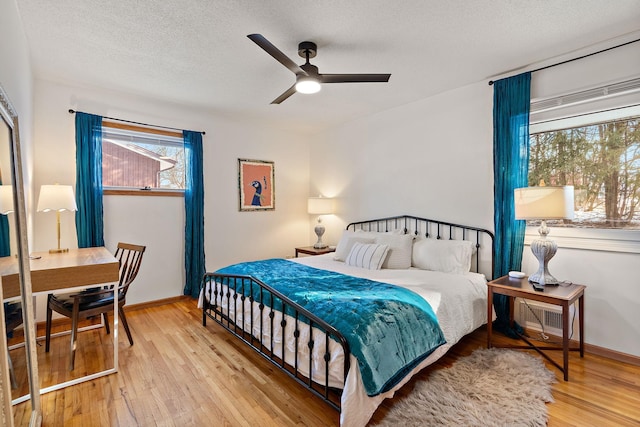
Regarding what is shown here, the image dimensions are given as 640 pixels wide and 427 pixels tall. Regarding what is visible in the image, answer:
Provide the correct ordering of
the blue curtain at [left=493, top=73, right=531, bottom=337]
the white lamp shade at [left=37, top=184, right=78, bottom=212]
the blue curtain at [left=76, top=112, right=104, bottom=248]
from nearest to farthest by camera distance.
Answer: the white lamp shade at [left=37, top=184, right=78, bottom=212], the blue curtain at [left=493, top=73, right=531, bottom=337], the blue curtain at [left=76, top=112, right=104, bottom=248]

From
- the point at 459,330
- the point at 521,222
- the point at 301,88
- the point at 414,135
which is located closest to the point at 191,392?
the point at 459,330

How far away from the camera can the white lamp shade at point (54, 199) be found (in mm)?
2777

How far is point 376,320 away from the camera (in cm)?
185

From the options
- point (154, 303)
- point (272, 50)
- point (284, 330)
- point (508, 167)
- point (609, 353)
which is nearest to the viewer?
point (272, 50)

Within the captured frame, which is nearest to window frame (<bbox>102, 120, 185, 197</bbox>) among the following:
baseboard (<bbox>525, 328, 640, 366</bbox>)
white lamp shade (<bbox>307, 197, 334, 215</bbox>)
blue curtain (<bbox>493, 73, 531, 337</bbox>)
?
white lamp shade (<bbox>307, 197, 334, 215</bbox>)

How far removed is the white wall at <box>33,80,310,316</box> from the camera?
10.7 feet

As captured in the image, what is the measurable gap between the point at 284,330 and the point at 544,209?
86.1 inches

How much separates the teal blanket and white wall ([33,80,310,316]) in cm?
217

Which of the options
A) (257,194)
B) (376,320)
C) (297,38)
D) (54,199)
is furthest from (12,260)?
(257,194)

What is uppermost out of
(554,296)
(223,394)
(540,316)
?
(554,296)

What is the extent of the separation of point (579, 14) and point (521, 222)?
5.42 feet

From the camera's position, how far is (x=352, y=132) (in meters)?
4.70

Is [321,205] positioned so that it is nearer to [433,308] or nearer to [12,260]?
[433,308]

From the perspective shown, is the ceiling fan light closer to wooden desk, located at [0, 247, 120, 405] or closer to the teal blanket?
the teal blanket
